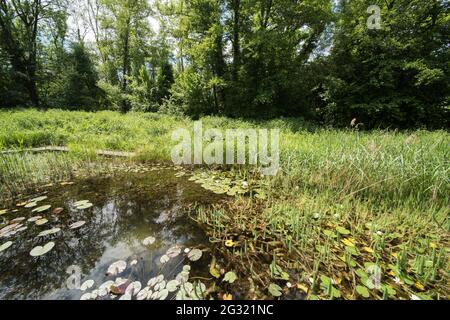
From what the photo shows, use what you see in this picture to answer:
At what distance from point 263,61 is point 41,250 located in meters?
10.6

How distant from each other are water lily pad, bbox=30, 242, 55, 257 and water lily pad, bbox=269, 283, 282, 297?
2.14 meters

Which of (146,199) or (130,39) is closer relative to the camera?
(146,199)

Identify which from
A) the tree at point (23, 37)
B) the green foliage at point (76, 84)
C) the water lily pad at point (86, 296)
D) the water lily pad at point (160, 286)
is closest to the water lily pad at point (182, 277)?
the water lily pad at point (160, 286)

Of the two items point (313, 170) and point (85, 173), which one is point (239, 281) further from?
point (85, 173)

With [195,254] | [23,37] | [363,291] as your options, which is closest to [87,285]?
[195,254]

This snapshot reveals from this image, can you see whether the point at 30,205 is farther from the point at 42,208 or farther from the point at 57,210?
the point at 57,210

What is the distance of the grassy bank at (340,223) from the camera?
1.59m

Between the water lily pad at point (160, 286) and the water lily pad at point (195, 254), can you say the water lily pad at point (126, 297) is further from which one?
the water lily pad at point (195, 254)

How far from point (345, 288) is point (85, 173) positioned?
4.56 m

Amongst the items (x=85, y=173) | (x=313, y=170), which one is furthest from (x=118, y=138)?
(x=313, y=170)

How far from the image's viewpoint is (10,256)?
6.18 feet

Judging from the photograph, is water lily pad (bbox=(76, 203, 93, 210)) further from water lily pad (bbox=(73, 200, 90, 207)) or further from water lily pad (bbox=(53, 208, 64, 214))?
water lily pad (bbox=(53, 208, 64, 214))

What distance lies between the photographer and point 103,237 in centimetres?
221

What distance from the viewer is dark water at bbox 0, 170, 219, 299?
65.9 inches
